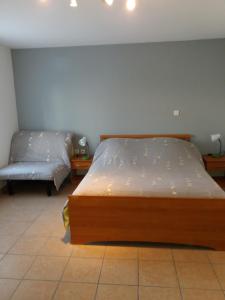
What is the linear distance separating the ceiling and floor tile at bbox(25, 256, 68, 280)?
2269mm

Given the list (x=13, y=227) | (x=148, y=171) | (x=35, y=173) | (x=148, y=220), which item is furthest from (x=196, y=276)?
(x=35, y=173)

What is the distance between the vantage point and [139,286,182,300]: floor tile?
1.79m

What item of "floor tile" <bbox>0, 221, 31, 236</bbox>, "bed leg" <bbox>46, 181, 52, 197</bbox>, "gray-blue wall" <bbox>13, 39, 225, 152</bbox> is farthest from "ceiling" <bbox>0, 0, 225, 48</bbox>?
"floor tile" <bbox>0, 221, 31, 236</bbox>

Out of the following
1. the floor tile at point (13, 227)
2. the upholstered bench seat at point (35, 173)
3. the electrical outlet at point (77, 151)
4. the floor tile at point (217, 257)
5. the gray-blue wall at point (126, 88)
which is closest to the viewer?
the floor tile at point (217, 257)

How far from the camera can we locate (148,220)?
2322 millimetres

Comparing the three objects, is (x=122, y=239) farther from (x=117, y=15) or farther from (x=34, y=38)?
(x=34, y=38)

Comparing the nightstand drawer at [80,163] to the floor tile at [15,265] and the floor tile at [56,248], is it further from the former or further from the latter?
the floor tile at [15,265]

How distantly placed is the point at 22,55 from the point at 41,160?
1.75 meters

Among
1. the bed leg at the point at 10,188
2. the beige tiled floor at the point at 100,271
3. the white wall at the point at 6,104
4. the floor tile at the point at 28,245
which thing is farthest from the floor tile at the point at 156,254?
the white wall at the point at 6,104

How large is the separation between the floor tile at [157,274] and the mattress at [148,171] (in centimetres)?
59

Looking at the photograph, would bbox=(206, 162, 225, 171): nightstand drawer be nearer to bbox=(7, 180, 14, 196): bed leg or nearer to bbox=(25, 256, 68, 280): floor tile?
bbox=(25, 256, 68, 280): floor tile

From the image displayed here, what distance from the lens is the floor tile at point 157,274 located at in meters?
1.93

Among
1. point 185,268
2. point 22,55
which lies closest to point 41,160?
point 22,55

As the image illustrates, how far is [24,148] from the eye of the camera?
412 cm
